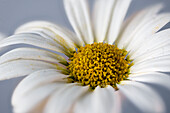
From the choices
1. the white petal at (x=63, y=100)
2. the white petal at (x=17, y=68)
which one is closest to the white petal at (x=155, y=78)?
the white petal at (x=63, y=100)

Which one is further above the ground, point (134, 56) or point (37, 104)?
point (134, 56)

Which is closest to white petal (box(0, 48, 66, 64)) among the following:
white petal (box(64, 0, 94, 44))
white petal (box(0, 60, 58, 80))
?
white petal (box(0, 60, 58, 80))

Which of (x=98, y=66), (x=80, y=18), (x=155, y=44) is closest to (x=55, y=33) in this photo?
(x=80, y=18)

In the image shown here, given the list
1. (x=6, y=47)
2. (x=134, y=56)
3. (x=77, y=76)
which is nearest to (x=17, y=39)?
(x=6, y=47)

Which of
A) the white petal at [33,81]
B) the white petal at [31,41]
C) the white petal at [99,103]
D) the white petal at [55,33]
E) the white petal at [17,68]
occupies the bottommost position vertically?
the white petal at [99,103]

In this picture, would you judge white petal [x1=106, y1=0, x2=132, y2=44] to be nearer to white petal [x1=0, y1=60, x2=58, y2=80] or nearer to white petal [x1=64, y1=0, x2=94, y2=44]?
white petal [x1=64, y1=0, x2=94, y2=44]

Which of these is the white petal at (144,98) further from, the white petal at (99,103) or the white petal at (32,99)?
the white petal at (32,99)

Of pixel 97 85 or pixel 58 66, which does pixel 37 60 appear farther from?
pixel 97 85
